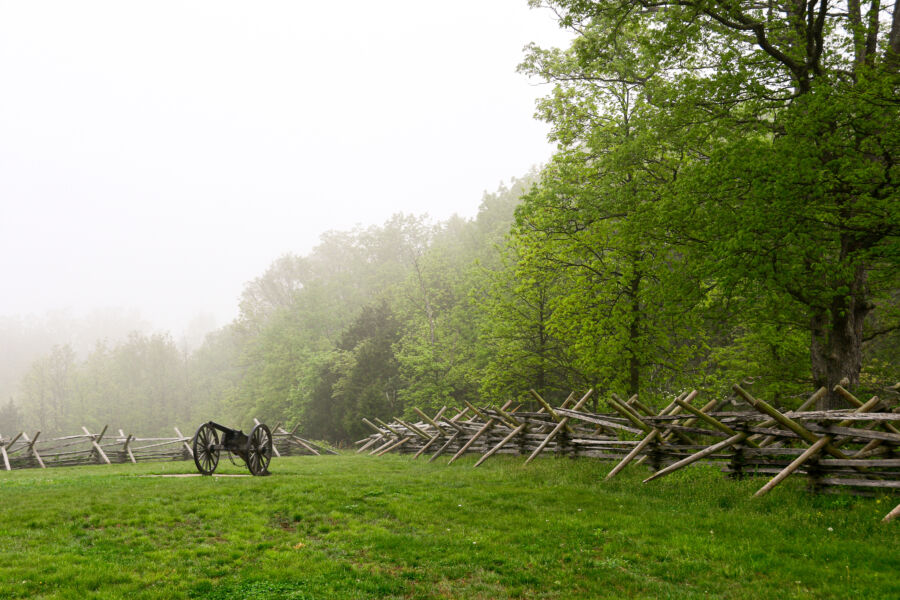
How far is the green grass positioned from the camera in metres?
5.99

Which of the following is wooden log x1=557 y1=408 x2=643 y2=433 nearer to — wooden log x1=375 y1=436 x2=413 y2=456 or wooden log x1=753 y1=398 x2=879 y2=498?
wooden log x1=753 y1=398 x2=879 y2=498

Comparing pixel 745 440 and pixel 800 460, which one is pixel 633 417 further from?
pixel 800 460

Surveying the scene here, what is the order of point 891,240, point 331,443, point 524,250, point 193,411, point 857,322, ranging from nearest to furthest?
1. point 891,240
2. point 857,322
3. point 524,250
4. point 331,443
5. point 193,411

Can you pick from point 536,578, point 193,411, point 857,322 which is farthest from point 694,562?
point 193,411

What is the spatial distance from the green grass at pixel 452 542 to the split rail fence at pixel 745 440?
481mm

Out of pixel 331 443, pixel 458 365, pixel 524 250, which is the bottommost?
pixel 331 443

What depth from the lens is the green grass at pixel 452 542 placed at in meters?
5.99

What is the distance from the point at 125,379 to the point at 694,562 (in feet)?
258

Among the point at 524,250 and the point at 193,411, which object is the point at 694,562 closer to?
the point at 524,250

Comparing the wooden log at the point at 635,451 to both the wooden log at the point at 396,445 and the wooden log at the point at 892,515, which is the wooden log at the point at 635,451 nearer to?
the wooden log at the point at 892,515

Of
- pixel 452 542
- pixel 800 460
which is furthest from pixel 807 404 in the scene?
pixel 452 542

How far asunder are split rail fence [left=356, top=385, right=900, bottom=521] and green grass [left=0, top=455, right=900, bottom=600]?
48cm

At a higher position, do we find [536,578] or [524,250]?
[524,250]

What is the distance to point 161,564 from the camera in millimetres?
6770
